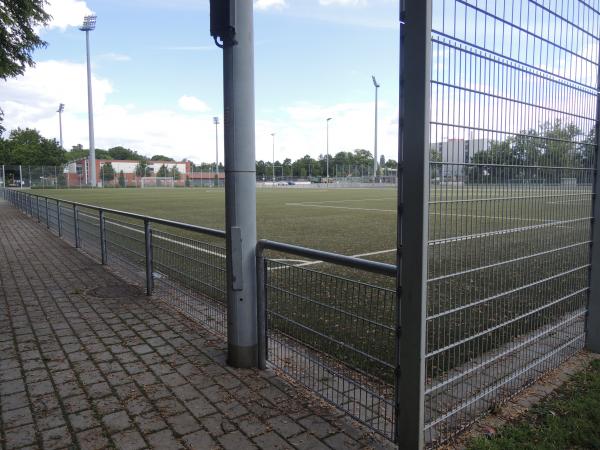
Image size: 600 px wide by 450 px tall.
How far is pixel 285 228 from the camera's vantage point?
13547 mm

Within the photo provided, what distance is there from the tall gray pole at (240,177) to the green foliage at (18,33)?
12543 mm

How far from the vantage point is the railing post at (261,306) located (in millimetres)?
3664

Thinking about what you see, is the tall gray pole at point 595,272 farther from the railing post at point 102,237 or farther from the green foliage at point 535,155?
the railing post at point 102,237

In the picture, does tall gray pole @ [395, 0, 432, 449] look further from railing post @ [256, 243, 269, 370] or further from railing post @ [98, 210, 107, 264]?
railing post @ [98, 210, 107, 264]

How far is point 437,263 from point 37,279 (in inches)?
251

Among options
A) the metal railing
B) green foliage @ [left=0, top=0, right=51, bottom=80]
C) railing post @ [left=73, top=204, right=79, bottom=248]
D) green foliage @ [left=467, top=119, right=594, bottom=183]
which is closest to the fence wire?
green foliage @ [left=467, top=119, right=594, bottom=183]

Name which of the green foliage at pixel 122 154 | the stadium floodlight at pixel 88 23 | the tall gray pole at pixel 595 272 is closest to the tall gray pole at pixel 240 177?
the tall gray pole at pixel 595 272

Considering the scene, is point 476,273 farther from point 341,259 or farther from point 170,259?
point 170,259

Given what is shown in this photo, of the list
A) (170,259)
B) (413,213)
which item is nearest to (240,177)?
(413,213)

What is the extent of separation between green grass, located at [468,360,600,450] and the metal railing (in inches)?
99.6

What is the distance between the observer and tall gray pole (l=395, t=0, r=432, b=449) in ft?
7.31

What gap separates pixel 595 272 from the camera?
3936 millimetres

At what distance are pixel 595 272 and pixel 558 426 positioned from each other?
1.63m

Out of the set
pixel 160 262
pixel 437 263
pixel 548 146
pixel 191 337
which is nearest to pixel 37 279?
pixel 160 262
